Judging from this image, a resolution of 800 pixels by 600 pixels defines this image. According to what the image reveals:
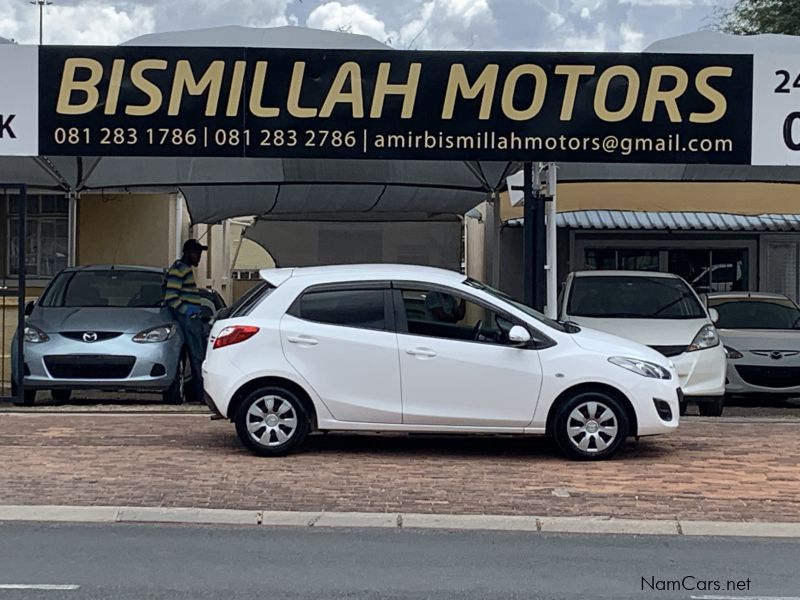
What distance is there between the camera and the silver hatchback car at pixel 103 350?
41.3ft

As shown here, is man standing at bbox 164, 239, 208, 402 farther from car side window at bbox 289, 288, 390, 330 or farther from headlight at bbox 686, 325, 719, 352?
headlight at bbox 686, 325, 719, 352

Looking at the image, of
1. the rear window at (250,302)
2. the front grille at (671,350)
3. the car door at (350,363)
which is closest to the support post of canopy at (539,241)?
the front grille at (671,350)

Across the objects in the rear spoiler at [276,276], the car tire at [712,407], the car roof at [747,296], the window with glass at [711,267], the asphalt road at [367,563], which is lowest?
the asphalt road at [367,563]

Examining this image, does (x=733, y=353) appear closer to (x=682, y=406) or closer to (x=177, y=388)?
(x=682, y=406)

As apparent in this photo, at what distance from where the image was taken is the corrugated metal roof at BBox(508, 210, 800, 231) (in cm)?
1878

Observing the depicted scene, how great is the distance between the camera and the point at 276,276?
9.93m

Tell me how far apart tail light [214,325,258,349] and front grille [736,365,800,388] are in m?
6.88

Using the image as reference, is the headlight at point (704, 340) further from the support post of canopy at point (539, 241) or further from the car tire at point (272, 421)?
the car tire at point (272, 421)

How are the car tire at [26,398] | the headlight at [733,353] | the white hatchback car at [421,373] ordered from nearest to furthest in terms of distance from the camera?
the white hatchback car at [421,373] → the car tire at [26,398] → the headlight at [733,353]

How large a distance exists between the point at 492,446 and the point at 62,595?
17.2 ft

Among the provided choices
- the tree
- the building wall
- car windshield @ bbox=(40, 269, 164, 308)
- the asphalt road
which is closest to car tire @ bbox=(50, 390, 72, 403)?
car windshield @ bbox=(40, 269, 164, 308)

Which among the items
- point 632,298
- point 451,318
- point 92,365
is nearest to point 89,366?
point 92,365

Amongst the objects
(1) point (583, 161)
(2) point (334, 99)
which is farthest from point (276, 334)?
(1) point (583, 161)

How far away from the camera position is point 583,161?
1194cm
